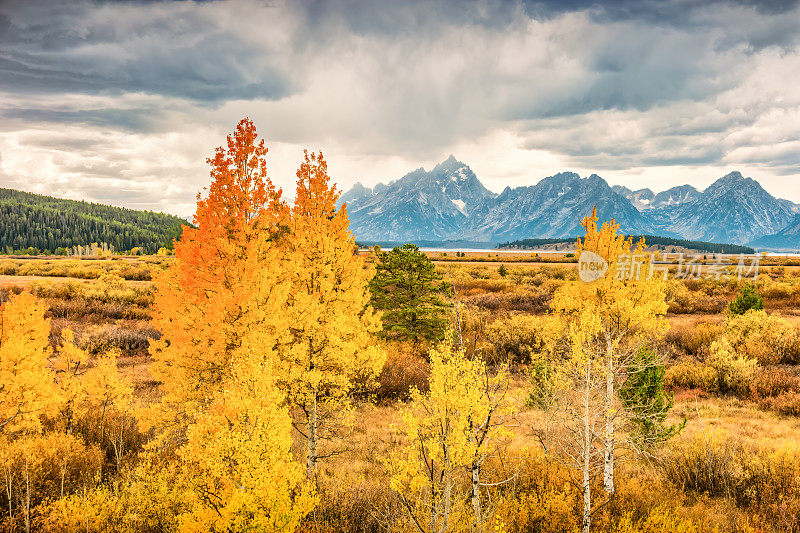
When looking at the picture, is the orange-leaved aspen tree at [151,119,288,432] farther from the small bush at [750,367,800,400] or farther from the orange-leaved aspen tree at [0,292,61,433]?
the small bush at [750,367,800,400]

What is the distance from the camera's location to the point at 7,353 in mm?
7898

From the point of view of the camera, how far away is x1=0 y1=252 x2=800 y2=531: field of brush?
23.8ft

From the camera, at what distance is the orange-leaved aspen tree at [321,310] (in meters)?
8.55

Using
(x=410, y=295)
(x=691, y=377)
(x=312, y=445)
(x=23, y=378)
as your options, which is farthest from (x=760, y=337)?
(x=23, y=378)

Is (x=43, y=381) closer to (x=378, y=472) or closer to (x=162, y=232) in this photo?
(x=378, y=472)

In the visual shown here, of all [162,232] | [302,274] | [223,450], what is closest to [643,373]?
[302,274]

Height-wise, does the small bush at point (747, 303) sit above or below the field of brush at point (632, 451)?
above

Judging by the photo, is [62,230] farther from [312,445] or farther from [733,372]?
[733,372]

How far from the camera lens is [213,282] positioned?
895cm

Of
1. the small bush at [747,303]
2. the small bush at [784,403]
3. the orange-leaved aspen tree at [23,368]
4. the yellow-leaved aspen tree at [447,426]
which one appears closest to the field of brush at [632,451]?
the small bush at [784,403]

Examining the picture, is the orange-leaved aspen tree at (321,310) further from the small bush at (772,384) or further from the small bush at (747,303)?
the small bush at (747,303)

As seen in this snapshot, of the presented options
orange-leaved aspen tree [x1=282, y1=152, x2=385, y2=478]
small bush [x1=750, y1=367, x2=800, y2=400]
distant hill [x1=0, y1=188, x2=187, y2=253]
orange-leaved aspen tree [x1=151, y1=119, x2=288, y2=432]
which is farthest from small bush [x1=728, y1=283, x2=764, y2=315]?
distant hill [x1=0, y1=188, x2=187, y2=253]

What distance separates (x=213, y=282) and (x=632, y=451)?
509 inches

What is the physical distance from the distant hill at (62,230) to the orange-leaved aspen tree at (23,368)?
501 feet
